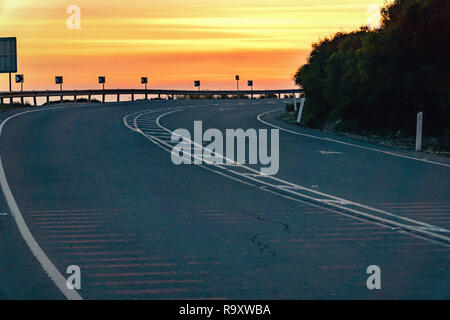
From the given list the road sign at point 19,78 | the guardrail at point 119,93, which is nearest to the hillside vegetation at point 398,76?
the guardrail at point 119,93

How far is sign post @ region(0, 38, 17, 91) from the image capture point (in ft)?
213

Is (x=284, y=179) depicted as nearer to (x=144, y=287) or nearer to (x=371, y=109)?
(x=144, y=287)

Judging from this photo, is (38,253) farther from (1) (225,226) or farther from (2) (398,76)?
(2) (398,76)

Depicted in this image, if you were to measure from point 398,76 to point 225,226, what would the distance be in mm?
18767

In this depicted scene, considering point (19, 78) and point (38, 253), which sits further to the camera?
point (19, 78)

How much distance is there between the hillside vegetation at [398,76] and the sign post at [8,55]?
124ft

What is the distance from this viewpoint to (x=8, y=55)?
6512 centimetres

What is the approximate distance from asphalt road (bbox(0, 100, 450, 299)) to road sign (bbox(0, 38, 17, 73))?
4420 cm

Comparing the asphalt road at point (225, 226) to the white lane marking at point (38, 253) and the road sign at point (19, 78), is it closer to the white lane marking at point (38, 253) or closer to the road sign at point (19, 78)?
the white lane marking at point (38, 253)

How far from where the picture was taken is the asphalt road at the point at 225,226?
27.0ft

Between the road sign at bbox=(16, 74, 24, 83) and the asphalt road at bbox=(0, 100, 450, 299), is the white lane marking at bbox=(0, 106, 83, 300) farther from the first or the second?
the road sign at bbox=(16, 74, 24, 83)

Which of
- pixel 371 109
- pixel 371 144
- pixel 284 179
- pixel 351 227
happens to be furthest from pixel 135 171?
pixel 371 109

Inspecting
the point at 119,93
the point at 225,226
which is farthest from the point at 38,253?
the point at 119,93
